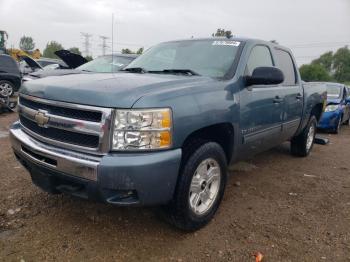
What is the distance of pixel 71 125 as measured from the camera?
2572 millimetres

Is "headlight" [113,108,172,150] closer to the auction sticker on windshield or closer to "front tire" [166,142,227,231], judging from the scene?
"front tire" [166,142,227,231]

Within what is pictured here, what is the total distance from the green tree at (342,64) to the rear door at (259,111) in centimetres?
7908

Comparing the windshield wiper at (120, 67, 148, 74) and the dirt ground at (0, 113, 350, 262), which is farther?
the windshield wiper at (120, 67, 148, 74)

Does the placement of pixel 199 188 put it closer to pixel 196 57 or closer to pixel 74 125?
pixel 74 125

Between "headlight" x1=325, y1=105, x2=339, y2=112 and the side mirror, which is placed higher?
the side mirror

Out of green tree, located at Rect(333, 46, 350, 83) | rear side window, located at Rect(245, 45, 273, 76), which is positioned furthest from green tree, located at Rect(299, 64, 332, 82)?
rear side window, located at Rect(245, 45, 273, 76)

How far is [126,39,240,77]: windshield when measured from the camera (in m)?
3.60

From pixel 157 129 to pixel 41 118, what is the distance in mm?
1009

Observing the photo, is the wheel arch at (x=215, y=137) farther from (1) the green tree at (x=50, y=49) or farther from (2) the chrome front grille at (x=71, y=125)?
(1) the green tree at (x=50, y=49)

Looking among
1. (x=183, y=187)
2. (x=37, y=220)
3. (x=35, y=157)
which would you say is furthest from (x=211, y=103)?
(x=37, y=220)

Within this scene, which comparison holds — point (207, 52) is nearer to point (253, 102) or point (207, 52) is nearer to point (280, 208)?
point (253, 102)

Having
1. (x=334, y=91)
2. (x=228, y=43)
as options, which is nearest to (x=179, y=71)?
(x=228, y=43)

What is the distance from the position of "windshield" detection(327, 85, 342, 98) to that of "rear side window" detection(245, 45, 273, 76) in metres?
6.50

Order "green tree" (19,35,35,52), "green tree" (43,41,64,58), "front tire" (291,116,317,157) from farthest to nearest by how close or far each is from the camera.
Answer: "green tree" (19,35,35,52) → "green tree" (43,41,64,58) → "front tire" (291,116,317,157)
